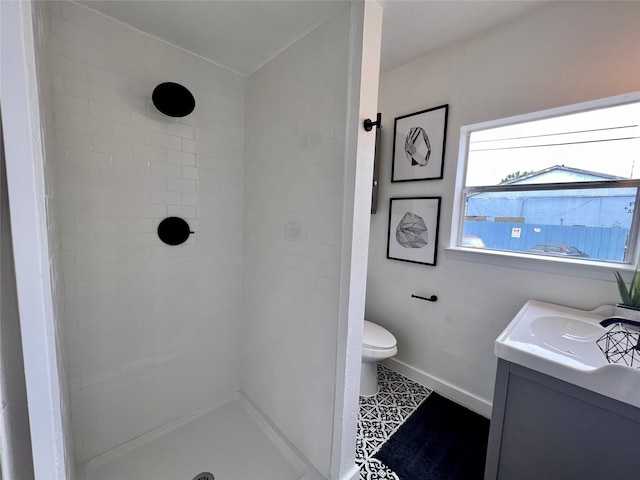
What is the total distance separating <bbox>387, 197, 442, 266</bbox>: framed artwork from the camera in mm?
1931

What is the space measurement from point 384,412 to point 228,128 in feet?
7.21

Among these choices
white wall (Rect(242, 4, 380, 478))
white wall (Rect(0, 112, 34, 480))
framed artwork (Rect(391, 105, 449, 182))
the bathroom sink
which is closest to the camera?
white wall (Rect(0, 112, 34, 480))

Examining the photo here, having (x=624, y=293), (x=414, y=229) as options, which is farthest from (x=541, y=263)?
(x=414, y=229)

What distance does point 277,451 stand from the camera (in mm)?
1471

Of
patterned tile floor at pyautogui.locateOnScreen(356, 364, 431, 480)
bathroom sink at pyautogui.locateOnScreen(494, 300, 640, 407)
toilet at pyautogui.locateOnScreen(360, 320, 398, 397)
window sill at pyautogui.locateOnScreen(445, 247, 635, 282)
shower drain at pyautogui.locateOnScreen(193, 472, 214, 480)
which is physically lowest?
shower drain at pyautogui.locateOnScreen(193, 472, 214, 480)

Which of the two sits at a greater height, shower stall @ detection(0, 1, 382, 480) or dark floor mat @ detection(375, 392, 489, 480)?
shower stall @ detection(0, 1, 382, 480)

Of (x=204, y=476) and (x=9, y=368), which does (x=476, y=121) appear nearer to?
(x=9, y=368)

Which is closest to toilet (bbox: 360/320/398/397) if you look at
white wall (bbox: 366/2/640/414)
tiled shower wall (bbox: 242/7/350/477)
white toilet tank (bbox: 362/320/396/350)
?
white toilet tank (bbox: 362/320/396/350)

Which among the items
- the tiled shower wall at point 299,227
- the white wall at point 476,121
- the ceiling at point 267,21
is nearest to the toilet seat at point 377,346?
the white wall at point 476,121

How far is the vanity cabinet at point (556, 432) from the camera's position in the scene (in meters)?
0.88

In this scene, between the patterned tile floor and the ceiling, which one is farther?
the patterned tile floor

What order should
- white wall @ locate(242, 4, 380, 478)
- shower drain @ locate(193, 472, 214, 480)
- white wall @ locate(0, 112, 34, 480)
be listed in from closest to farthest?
white wall @ locate(0, 112, 34, 480) → white wall @ locate(242, 4, 380, 478) → shower drain @ locate(193, 472, 214, 480)

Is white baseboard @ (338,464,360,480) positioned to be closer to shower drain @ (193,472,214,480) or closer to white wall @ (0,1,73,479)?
shower drain @ (193,472,214,480)

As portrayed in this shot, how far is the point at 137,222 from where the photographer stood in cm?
142
